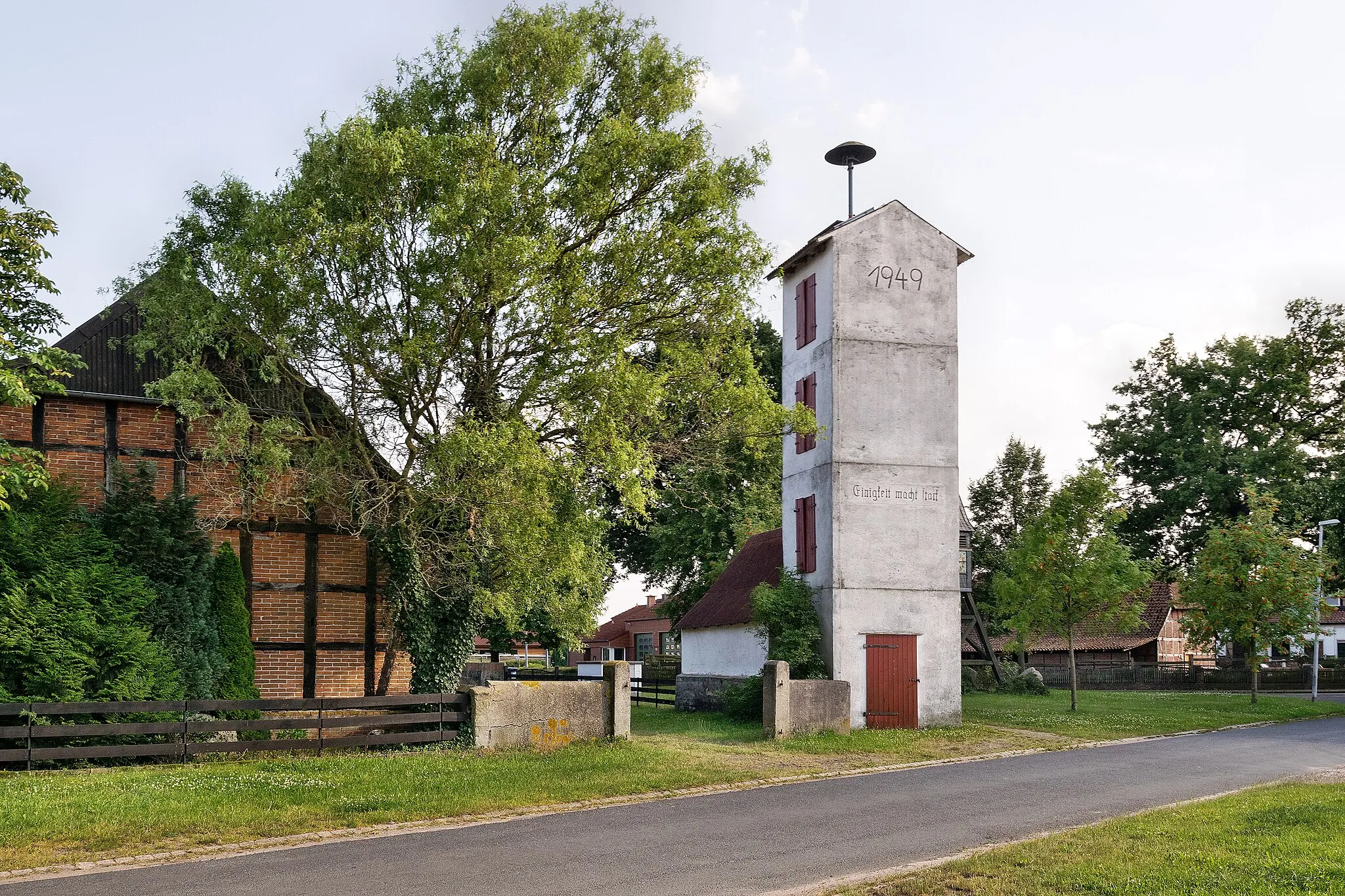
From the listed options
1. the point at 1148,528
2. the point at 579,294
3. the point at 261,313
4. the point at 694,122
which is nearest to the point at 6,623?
the point at 261,313

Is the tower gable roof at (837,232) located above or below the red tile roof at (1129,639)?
above

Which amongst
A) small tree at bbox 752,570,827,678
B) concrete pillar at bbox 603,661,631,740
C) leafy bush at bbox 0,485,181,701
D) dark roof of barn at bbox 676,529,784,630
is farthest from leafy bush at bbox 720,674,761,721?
leafy bush at bbox 0,485,181,701

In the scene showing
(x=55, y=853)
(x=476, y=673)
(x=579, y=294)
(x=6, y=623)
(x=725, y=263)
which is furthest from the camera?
(x=476, y=673)

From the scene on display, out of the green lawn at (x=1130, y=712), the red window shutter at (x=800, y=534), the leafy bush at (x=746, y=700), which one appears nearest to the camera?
the leafy bush at (x=746, y=700)

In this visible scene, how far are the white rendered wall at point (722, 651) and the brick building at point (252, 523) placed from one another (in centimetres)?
919

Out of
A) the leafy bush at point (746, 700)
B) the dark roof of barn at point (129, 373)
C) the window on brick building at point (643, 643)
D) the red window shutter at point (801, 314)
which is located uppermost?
the red window shutter at point (801, 314)

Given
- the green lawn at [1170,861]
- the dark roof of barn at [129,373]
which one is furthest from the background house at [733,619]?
the green lawn at [1170,861]

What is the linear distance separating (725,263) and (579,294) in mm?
2971

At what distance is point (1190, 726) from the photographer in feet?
82.4

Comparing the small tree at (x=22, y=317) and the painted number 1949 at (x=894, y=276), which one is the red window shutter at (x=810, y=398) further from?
the small tree at (x=22, y=317)

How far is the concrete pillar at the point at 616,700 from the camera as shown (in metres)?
19.2

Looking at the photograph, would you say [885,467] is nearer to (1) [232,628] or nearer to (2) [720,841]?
(1) [232,628]

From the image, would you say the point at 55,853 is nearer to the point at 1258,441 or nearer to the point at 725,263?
the point at 725,263

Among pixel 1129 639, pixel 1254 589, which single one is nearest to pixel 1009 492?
Result: pixel 1129 639
